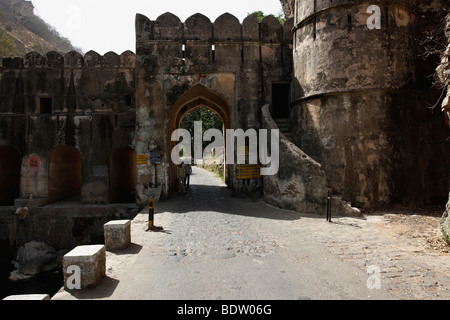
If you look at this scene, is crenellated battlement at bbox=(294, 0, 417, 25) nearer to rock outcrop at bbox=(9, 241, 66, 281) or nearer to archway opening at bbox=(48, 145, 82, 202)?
archway opening at bbox=(48, 145, 82, 202)

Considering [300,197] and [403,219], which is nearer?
[403,219]

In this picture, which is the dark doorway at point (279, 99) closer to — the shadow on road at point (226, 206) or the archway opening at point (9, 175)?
the shadow on road at point (226, 206)

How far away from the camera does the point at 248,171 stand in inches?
460

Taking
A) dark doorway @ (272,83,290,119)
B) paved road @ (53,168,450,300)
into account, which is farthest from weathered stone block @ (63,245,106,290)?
dark doorway @ (272,83,290,119)

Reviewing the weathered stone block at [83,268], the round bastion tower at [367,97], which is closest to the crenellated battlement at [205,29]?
the round bastion tower at [367,97]

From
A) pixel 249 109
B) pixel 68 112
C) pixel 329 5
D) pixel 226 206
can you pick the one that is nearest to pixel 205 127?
pixel 68 112

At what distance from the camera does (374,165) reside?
9156 millimetres

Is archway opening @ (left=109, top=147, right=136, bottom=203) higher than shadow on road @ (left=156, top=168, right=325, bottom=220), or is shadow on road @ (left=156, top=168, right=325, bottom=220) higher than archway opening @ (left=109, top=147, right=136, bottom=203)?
archway opening @ (left=109, top=147, right=136, bottom=203)

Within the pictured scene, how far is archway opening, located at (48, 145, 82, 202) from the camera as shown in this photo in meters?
13.1

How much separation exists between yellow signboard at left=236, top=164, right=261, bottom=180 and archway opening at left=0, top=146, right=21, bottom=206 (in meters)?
11.4

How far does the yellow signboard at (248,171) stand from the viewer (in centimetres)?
1166

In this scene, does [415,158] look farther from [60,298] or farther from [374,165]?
[60,298]
